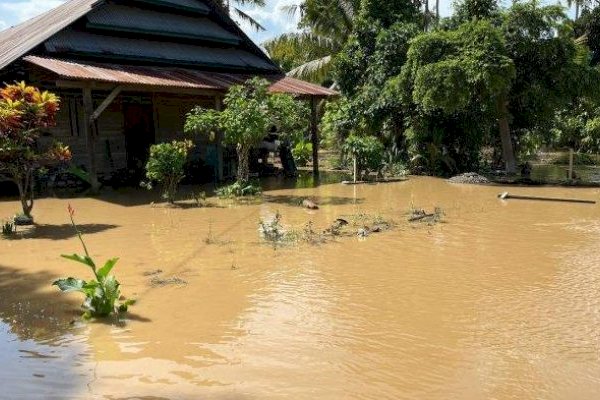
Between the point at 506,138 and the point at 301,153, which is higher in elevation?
the point at 506,138

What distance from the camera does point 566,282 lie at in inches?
253

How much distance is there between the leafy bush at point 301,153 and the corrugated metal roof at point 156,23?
4759mm

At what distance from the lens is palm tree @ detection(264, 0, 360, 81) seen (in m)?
25.4

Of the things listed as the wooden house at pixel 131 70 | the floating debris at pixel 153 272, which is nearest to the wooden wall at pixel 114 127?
→ the wooden house at pixel 131 70

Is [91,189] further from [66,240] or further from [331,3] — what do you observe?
[331,3]

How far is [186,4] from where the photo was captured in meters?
18.5

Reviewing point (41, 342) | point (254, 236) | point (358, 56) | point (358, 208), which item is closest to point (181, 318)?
point (41, 342)

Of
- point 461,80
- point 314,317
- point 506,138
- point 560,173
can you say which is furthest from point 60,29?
point 560,173

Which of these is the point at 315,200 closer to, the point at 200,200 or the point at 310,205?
the point at 310,205

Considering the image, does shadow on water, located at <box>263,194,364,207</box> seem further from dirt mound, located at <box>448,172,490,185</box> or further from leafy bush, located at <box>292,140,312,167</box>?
leafy bush, located at <box>292,140,312,167</box>

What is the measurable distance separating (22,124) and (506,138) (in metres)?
14.4

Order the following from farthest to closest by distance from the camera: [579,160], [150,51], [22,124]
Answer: [579,160]
[150,51]
[22,124]

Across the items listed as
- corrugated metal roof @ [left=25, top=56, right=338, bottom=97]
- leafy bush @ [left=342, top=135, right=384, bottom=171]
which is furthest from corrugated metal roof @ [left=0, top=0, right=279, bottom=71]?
leafy bush @ [left=342, top=135, right=384, bottom=171]

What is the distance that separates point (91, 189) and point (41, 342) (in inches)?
397
